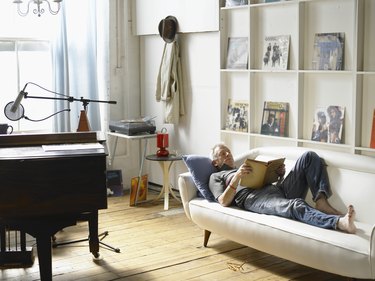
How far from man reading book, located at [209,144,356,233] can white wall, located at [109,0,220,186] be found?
1.44 meters

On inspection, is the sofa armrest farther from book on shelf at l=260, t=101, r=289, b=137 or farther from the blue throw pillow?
book on shelf at l=260, t=101, r=289, b=137

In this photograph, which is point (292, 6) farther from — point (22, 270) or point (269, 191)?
point (22, 270)

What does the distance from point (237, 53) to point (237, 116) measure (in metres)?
0.55

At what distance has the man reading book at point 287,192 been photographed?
398 centimetres

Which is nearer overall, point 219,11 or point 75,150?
point 75,150

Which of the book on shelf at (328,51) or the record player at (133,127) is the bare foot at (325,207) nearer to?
the book on shelf at (328,51)

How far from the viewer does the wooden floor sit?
406cm

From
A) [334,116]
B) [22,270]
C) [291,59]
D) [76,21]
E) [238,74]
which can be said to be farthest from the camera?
[76,21]

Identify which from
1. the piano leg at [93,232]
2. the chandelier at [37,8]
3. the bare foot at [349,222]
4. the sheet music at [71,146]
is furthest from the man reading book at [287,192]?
the chandelier at [37,8]

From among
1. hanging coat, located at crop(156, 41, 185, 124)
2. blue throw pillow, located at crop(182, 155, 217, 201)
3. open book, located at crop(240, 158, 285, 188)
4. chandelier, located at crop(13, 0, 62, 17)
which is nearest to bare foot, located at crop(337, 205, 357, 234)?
open book, located at crop(240, 158, 285, 188)

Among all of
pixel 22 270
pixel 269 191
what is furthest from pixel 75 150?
pixel 269 191

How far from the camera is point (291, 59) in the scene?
492cm

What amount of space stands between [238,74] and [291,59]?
647 millimetres

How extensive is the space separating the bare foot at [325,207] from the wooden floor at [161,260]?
41 centimetres
